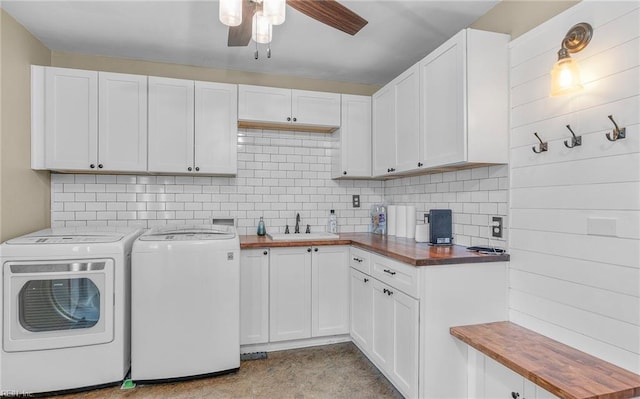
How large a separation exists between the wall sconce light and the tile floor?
78.8 inches

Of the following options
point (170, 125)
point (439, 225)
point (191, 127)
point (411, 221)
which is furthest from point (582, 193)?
point (170, 125)

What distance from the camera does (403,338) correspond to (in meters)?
2.09

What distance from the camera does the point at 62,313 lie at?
2238mm

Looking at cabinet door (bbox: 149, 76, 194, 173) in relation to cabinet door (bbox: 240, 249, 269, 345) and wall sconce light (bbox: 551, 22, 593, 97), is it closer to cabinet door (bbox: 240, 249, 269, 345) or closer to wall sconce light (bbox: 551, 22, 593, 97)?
cabinet door (bbox: 240, 249, 269, 345)

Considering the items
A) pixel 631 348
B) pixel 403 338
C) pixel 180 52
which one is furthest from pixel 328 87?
pixel 631 348

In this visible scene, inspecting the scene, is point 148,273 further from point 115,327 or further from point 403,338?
point 403,338

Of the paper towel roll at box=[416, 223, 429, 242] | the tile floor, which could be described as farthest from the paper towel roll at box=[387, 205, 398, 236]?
the tile floor

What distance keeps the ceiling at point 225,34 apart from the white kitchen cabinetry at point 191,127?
12.0 inches

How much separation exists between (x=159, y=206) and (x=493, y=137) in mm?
2752

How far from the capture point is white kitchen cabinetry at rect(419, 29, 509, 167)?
2.04 m

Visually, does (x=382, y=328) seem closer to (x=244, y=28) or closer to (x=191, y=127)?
(x=244, y=28)

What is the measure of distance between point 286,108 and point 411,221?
1.51 metres

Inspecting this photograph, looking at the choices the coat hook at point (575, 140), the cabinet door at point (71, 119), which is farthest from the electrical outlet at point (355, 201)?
the cabinet door at point (71, 119)

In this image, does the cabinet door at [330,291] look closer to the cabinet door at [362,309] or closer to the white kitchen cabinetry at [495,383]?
the cabinet door at [362,309]
